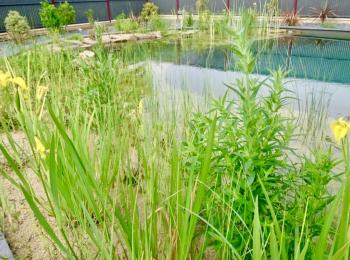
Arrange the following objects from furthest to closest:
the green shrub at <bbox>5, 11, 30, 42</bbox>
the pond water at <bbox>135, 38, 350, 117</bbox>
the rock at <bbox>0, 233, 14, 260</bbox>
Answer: the green shrub at <bbox>5, 11, 30, 42</bbox>, the pond water at <bbox>135, 38, 350, 117</bbox>, the rock at <bbox>0, 233, 14, 260</bbox>

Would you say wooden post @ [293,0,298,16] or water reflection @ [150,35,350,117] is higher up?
wooden post @ [293,0,298,16]

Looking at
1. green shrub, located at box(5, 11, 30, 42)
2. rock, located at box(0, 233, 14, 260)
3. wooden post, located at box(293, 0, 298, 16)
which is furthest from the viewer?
wooden post, located at box(293, 0, 298, 16)

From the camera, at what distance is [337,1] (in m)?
12.1

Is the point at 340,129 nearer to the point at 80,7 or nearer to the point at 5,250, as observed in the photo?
the point at 5,250

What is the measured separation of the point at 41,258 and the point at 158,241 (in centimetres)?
49

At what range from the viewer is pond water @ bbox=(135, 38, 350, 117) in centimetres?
384

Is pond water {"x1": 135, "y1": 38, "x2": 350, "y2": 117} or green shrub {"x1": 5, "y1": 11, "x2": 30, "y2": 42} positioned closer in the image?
pond water {"x1": 135, "y1": 38, "x2": 350, "y2": 117}

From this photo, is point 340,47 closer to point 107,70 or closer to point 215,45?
point 215,45

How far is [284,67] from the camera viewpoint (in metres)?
3.83

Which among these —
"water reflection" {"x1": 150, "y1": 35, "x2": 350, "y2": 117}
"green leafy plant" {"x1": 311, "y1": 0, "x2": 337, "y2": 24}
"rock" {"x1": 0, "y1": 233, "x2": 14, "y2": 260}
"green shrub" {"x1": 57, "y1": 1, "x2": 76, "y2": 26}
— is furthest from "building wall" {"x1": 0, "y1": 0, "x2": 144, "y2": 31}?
"rock" {"x1": 0, "y1": 233, "x2": 14, "y2": 260}

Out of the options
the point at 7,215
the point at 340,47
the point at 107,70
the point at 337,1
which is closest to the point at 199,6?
the point at 337,1

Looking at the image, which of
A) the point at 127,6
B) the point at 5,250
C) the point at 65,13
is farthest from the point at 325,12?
the point at 5,250

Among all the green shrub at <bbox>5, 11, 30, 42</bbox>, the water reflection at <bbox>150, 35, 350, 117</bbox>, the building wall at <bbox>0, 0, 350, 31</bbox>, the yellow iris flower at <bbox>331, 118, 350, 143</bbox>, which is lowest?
the water reflection at <bbox>150, 35, 350, 117</bbox>

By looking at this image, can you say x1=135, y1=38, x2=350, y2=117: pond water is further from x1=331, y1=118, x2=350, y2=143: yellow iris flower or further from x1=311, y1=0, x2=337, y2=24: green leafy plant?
x1=311, y1=0, x2=337, y2=24: green leafy plant
